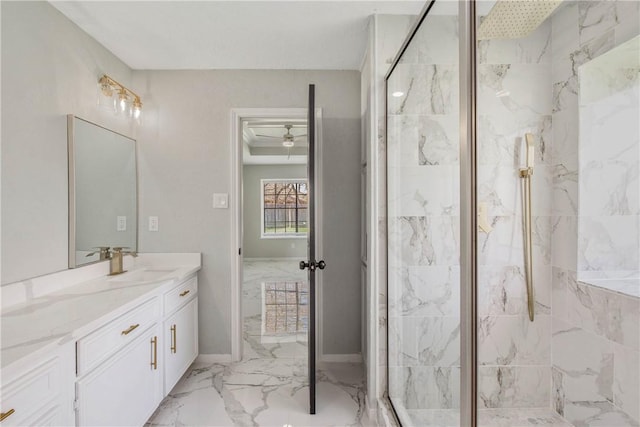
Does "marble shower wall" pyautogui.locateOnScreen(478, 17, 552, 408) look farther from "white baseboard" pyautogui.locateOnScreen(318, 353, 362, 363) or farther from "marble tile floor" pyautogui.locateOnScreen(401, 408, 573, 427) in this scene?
"white baseboard" pyautogui.locateOnScreen(318, 353, 362, 363)

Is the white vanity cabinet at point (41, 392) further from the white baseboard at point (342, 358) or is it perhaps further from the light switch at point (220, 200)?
the white baseboard at point (342, 358)

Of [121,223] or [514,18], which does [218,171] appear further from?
[514,18]

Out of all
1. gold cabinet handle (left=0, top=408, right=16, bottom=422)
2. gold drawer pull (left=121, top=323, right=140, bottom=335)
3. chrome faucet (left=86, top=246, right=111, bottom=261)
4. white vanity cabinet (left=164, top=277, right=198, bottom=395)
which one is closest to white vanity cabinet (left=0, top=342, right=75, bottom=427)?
gold cabinet handle (left=0, top=408, right=16, bottom=422)

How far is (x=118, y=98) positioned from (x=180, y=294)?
4.92 ft

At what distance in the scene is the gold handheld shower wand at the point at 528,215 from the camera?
2.41ft

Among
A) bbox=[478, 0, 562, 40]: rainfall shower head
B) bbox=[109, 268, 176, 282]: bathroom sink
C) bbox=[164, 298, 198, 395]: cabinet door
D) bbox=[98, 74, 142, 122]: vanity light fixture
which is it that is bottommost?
bbox=[164, 298, 198, 395]: cabinet door

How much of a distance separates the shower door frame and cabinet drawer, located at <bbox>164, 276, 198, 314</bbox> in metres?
1.76

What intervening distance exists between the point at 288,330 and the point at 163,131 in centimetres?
226

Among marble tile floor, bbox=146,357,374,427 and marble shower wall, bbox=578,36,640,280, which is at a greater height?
marble shower wall, bbox=578,36,640,280

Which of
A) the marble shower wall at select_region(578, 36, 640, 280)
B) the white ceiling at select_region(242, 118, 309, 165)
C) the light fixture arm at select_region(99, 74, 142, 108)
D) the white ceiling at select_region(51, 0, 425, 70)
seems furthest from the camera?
the white ceiling at select_region(242, 118, 309, 165)

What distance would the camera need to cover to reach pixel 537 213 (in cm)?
72

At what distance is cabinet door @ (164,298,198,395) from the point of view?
2.00m

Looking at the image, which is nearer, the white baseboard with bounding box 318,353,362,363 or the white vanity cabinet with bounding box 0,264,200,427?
the white vanity cabinet with bounding box 0,264,200,427

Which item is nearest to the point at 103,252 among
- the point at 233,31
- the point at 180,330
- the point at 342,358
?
the point at 180,330
